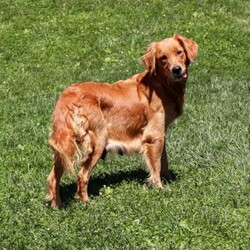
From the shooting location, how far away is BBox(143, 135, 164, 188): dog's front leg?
6.62 m

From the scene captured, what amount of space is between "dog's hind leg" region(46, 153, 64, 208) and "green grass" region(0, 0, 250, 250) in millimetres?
126

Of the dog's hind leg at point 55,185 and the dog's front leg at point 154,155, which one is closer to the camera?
the dog's hind leg at point 55,185

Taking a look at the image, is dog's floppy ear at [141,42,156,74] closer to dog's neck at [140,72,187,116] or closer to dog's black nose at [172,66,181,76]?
dog's neck at [140,72,187,116]

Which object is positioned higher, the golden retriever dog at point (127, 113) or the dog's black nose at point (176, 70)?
the dog's black nose at point (176, 70)

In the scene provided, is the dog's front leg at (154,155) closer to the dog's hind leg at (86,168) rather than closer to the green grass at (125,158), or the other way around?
the green grass at (125,158)

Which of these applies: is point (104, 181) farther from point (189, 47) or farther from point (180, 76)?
point (189, 47)

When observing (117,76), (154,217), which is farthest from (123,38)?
(154,217)

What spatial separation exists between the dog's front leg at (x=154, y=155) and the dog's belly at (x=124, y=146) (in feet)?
0.26

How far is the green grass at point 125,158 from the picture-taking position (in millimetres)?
5348

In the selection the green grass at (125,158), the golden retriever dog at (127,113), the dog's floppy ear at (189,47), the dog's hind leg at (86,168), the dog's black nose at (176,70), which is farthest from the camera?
the dog's floppy ear at (189,47)

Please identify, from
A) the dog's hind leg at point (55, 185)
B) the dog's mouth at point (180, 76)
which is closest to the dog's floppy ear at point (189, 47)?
the dog's mouth at point (180, 76)

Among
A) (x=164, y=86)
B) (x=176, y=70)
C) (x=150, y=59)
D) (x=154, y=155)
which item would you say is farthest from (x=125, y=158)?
(x=176, y=70)

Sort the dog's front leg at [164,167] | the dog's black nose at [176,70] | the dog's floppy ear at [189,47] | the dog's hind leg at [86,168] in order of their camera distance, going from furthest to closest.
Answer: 1. the dog's front leg at [164,167]
2. the dog's floppy ear at [189,47]
3. the dog's black nose at [176,70]
4. the dog's hind leg at [86,168]

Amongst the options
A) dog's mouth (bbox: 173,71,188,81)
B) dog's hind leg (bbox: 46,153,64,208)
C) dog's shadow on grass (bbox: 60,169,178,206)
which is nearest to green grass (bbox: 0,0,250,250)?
dog's shadow on grass (bbox: 60,169,178,206)
